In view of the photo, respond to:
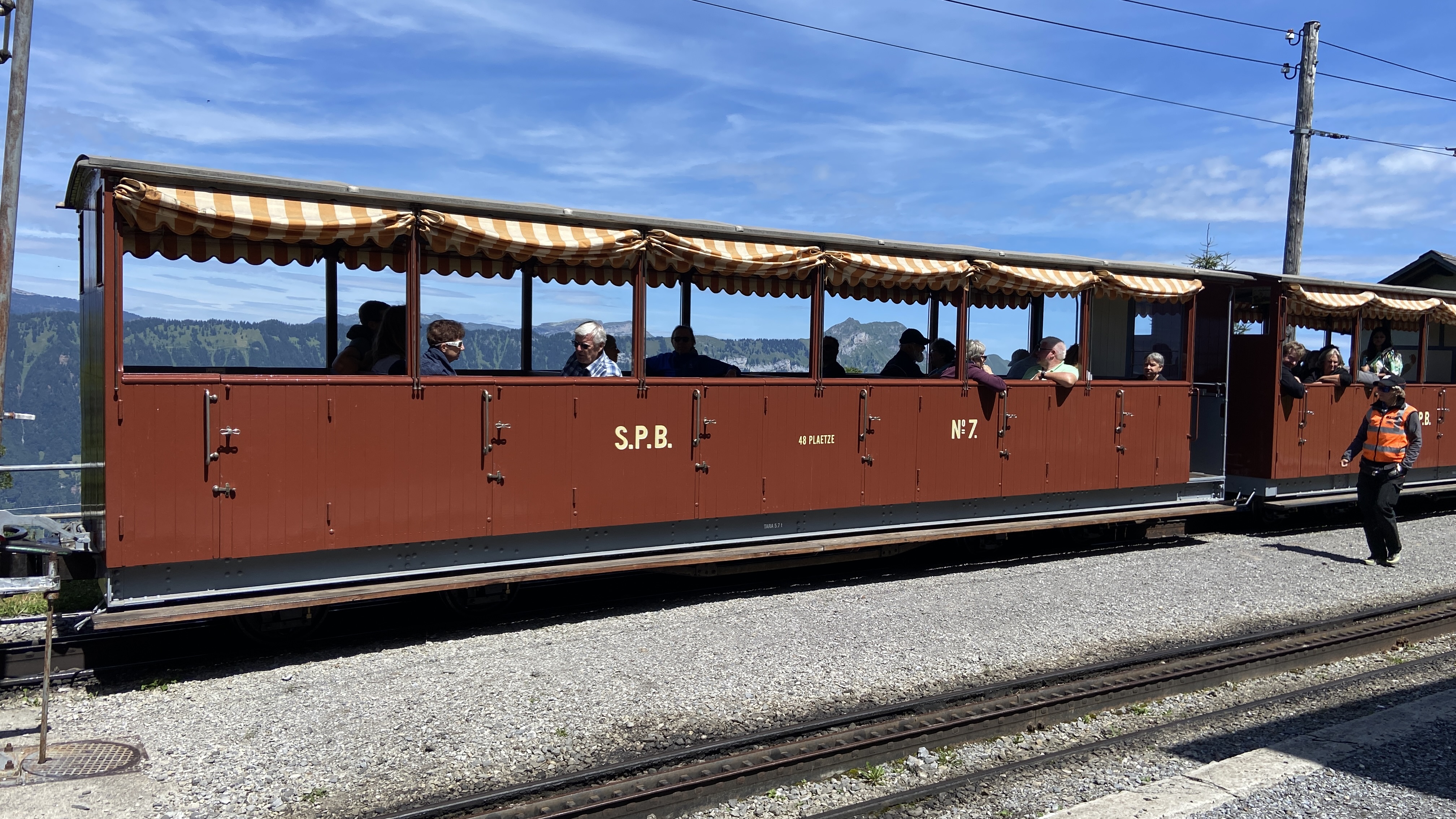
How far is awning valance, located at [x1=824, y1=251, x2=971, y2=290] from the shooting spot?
830 centimetres

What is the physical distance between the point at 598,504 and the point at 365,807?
133 inches

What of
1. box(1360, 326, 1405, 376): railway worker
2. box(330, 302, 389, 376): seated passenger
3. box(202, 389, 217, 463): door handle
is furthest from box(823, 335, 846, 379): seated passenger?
box(1360, 326, 1405, 376): railway worker

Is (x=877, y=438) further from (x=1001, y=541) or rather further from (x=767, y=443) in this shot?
(x=1001, y=541)

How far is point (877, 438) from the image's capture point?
8.67 meters

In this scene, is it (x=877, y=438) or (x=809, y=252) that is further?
(x=877, y=438)

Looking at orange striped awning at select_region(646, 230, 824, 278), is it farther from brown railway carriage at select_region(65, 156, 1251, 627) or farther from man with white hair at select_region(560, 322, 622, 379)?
man with white hair at select_region(560, 322, 622, 379)

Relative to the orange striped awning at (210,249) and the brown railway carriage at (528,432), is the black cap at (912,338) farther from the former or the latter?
the orange striped awning at (210,249)

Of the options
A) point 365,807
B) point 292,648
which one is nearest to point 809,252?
point 292,648

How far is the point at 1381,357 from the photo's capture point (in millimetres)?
13133

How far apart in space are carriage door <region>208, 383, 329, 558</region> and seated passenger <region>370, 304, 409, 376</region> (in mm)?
587

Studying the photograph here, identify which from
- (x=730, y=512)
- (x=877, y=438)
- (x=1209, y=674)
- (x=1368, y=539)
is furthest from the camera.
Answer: (x=1368, y=539)

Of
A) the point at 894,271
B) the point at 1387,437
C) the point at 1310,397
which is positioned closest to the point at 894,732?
the point at 894,271

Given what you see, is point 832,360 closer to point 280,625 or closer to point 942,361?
point 942,361

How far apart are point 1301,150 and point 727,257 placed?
13411mm
